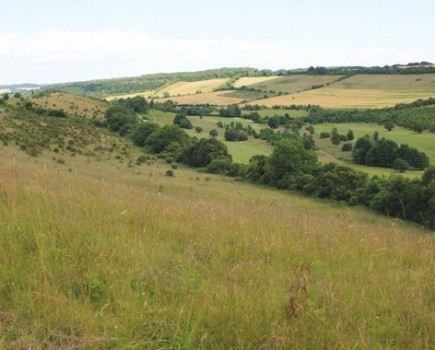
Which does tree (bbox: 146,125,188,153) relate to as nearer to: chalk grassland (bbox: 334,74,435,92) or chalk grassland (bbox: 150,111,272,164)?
chalk grassland (bbox: 150,111,272,164)

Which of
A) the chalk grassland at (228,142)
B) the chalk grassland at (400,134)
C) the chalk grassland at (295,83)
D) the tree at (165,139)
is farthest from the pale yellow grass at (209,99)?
the tree at (165,139)

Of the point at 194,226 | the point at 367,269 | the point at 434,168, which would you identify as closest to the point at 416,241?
the point at 367,269

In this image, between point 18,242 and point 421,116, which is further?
point 421,116

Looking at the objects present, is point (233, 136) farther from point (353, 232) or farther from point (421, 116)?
point (353, 232)

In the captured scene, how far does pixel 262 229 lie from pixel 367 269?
1.73 meters

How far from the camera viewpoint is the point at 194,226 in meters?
5.85

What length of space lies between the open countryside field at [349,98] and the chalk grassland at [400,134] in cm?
2094

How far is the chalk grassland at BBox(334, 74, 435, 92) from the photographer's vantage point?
5792 inches

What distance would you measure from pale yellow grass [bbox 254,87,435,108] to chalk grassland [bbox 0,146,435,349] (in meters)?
139

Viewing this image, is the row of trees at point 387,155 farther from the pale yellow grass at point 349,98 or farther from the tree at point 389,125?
the pale yellow grass at point 349,98

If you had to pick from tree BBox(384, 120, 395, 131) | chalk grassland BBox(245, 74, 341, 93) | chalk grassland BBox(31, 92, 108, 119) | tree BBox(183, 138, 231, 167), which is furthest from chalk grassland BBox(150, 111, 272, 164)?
chalk grassland BBox(245, 74, 341, 93)

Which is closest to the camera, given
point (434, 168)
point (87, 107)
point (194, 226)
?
point (194, 226)

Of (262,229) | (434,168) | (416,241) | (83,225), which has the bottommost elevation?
(434,168)

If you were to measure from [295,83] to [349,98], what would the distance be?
44872mm
